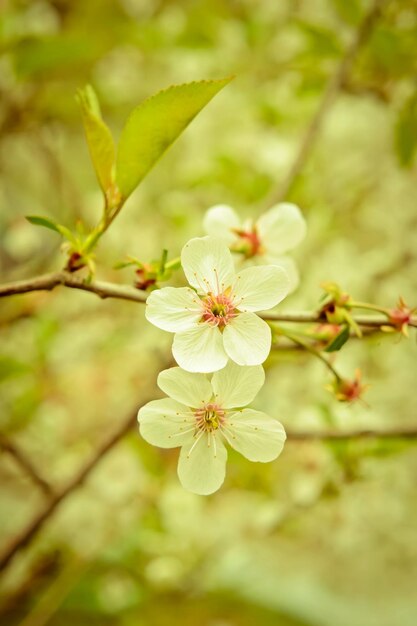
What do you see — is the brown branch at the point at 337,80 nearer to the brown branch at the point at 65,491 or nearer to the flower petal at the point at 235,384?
the brown branch at the point at 65,491

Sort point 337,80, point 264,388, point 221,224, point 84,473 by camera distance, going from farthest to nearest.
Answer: point 264,388 < point 337,80 < point 84,473 < point 221,224

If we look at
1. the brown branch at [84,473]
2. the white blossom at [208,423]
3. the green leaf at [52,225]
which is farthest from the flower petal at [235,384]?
the brown branch at [84,473]

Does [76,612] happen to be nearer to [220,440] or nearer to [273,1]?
[220,440]

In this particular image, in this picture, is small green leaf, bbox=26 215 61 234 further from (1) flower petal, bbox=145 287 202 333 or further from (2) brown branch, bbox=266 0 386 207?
(2) brown branch, bbox=266 0 386 207

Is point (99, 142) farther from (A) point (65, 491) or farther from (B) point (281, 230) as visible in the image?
(A) point (65, 491)

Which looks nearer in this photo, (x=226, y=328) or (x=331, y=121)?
(x=226, y=328)

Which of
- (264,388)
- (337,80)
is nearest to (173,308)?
(337,80)

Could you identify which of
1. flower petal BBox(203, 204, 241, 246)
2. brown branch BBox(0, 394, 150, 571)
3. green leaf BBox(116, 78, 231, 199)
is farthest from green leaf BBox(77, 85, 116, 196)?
brown branch BBox(0, 394, 150, 571)

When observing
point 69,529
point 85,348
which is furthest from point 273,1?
point 69,529
